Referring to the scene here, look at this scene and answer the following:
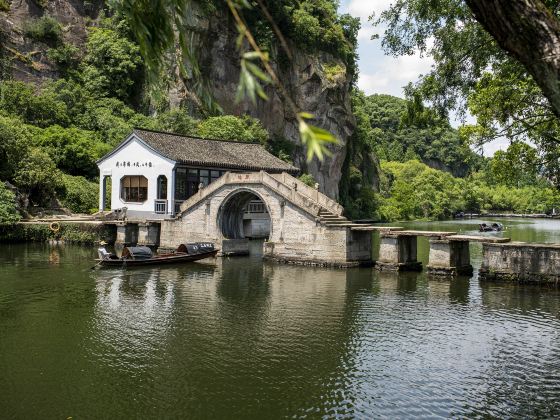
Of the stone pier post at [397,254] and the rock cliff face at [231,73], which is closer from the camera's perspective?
the stone pier post at [397,254]

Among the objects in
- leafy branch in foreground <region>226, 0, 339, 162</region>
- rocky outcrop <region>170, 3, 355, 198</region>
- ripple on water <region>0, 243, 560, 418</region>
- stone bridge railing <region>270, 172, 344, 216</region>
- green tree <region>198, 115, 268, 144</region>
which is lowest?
ripple on water <region>0, 243, 560, 418</region>

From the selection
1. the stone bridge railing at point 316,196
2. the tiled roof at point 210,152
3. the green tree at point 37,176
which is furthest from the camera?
the green tree at point 37,176

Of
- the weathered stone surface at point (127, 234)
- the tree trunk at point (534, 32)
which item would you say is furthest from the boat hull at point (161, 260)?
the tree trunk at point (534, 32)

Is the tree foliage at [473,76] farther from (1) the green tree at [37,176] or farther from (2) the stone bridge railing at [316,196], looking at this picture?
(1) the green tree at [37,176]

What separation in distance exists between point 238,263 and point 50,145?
24483mm

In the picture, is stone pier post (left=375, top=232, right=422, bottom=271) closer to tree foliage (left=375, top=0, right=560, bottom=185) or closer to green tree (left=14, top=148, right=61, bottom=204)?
tree foliage (left=375, top=0, right=560, bottom=185)

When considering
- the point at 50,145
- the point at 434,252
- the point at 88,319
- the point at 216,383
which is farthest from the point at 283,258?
the point at 50,145

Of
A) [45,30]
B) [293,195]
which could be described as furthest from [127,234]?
[45,30]

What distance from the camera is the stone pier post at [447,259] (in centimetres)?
3101

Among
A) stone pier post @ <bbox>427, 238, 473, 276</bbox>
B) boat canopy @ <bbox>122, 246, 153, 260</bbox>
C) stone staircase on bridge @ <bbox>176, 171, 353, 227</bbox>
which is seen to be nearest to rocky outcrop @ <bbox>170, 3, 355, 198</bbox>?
stone staircase on bridge @ <bbox>176, 171, 353, 227</bbox>

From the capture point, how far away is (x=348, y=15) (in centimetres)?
8169

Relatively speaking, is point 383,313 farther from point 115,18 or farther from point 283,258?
point 115,18

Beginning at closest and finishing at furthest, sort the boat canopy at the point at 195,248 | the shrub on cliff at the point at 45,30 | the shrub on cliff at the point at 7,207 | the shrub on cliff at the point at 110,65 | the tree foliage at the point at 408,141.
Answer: the boat canopy at the point at 195,248 → the shrub on cliff at the point at 7,207 → the shrub on cliff at the point at 110,65 → the shrub on cliff at the point at 45,30 → the tree foliage at the point at 408,141

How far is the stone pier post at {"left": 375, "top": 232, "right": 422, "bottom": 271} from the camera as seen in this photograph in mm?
32750
